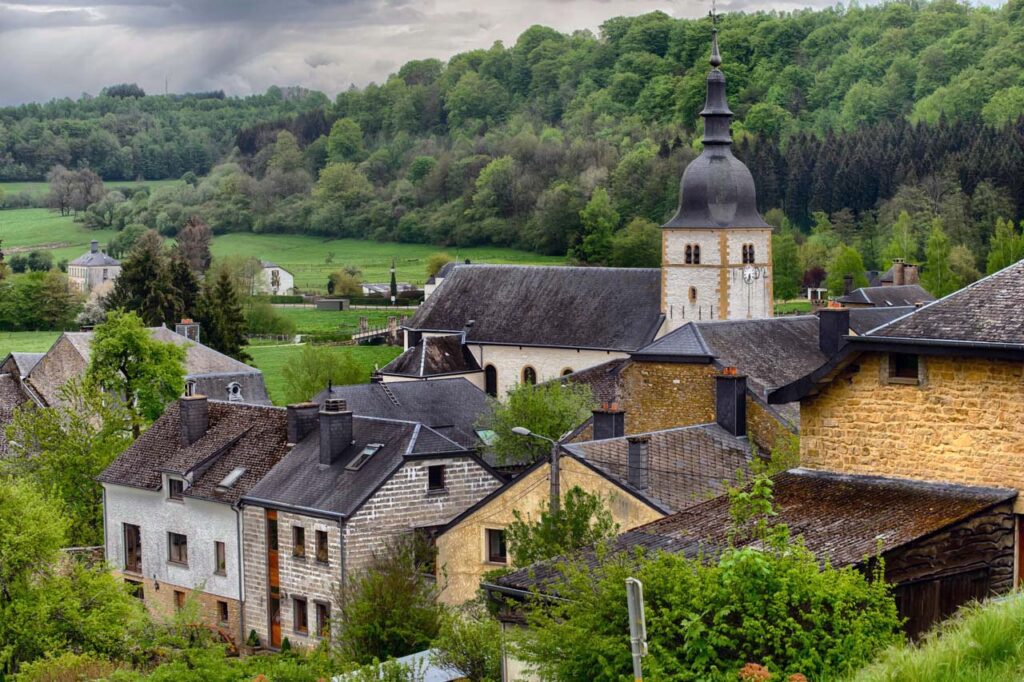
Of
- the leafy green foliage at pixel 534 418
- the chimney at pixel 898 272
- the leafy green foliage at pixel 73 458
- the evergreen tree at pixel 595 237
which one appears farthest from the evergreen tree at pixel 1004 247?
the leafy green foliage at pixel 73 458

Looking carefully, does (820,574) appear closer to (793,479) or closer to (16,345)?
(793,479)

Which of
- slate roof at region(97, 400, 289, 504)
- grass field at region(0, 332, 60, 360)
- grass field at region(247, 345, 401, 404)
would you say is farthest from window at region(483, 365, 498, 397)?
grass field at region(0, 332, 60, 360)

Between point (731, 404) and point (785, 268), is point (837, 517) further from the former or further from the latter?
point (785, 268)

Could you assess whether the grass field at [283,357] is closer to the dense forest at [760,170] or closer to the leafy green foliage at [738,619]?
the dense forest at [760,170]

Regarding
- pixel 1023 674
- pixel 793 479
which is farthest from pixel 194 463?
pixel 1023 674

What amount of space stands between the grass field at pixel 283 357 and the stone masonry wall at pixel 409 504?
141 feet

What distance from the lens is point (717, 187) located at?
61.9 m

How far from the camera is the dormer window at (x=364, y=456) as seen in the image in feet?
118

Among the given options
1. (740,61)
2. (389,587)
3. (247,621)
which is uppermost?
(740,61)

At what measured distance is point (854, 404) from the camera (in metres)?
20.0

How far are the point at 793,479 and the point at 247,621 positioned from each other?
19.8m

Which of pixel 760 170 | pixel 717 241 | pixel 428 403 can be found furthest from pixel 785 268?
pixel 428 403

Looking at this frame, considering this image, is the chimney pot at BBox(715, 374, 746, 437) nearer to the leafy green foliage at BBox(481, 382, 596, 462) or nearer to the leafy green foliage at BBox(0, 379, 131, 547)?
the leafy green foliage at BBox(481, 382, 596, 462)

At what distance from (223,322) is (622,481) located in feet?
192
